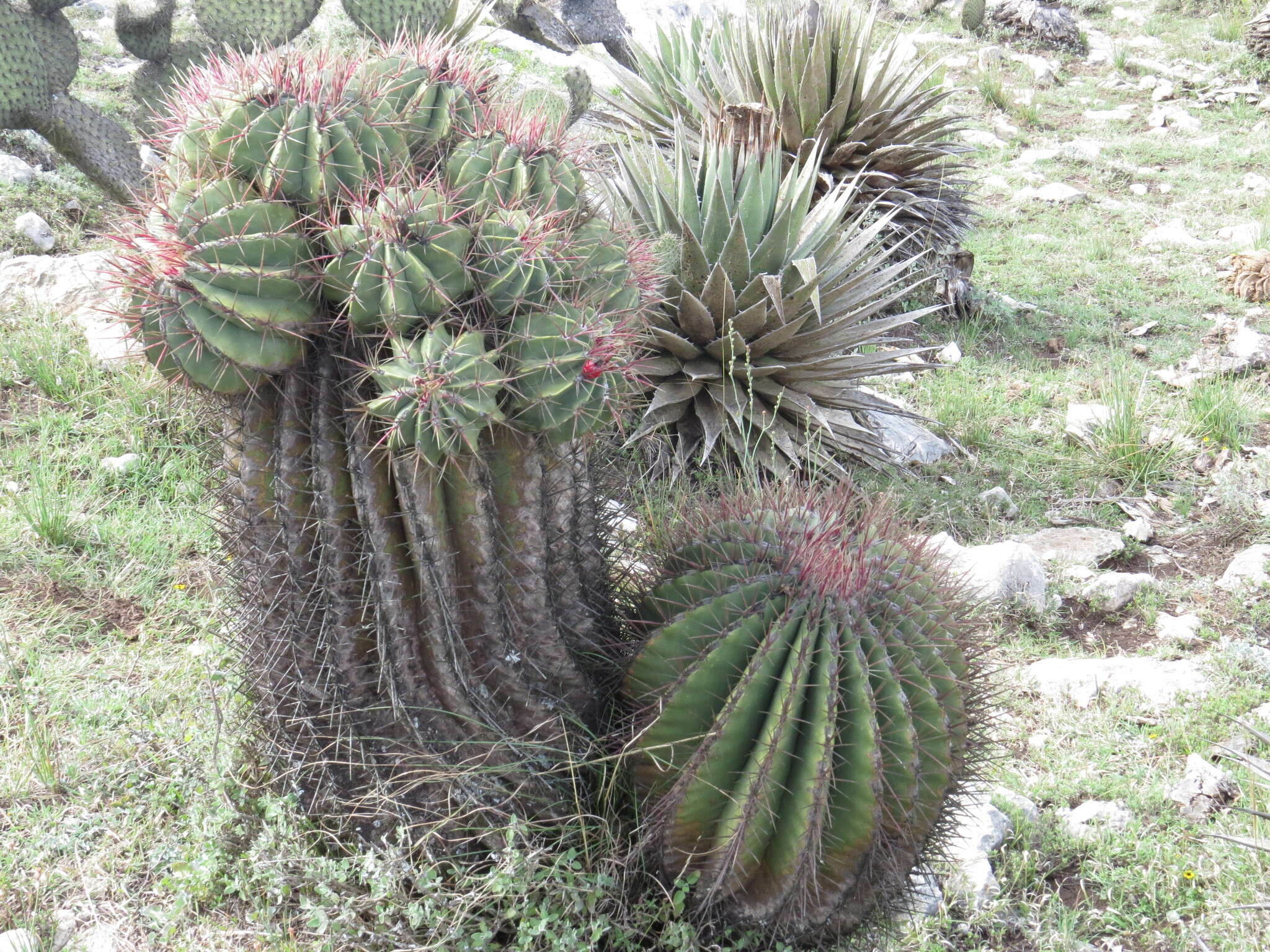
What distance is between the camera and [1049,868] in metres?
2.84

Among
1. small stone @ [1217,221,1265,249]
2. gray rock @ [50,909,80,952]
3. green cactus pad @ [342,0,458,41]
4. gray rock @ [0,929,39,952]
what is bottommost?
small stone @ [1217,221,1265,249]

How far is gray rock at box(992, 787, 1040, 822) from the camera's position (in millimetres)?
2955

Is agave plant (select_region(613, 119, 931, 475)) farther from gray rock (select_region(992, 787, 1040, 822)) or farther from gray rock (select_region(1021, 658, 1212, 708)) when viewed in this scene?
gray rock (select_region(992, 787, 1040, 822))

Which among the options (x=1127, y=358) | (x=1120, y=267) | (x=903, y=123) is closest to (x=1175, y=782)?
(x=1127, y=358)

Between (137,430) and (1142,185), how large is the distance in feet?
26.8

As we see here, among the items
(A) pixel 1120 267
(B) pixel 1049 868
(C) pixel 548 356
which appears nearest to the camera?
(C) pixel 548 356

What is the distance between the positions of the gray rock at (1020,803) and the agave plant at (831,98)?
3.54 m

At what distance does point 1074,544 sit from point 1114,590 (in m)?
0.44

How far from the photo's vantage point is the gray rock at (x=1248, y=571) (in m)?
4.14

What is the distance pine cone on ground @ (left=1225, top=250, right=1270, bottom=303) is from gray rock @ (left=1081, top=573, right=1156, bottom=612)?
3733mm

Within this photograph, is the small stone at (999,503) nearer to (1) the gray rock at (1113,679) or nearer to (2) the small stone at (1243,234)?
(1) the gray rock at (1113,679)

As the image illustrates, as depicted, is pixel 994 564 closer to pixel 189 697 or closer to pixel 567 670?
pixel 567 670

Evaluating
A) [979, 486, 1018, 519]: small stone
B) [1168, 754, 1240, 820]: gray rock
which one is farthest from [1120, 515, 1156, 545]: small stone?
[1168, 754, 1240, 820]: gray rock

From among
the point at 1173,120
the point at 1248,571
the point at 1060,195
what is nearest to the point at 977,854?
the point at 1248,571
